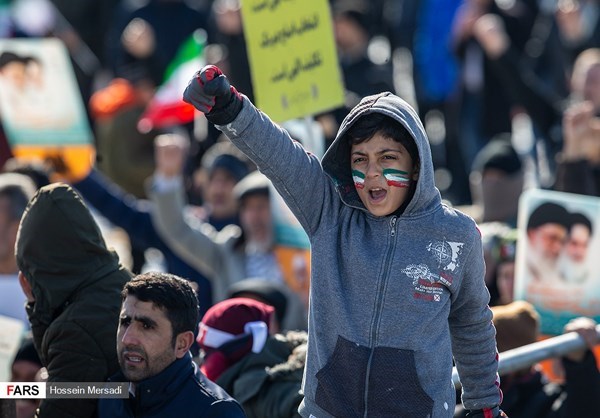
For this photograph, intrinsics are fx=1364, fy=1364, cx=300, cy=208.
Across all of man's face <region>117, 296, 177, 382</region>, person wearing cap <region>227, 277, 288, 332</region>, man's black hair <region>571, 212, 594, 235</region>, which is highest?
man's face <region>117, 296, 177, 382</region>

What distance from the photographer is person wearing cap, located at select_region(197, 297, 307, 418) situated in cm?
485

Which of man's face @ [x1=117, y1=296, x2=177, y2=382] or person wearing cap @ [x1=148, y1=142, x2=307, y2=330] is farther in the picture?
person wearing cap @ [x1=148, y1=142, x2=307, y2=330]

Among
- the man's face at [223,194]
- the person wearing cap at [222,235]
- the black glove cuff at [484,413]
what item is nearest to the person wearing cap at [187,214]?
the man's face at [223,194]

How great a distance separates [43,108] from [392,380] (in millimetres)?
5046

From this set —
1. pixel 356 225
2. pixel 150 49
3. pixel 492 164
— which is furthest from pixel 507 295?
pixel 150 49

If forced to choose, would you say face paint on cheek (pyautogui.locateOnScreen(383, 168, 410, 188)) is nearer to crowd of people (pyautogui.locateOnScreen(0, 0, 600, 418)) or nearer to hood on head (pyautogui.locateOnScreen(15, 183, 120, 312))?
crowd of people (pyautogui.locateOnScreen(0, 0, 600, 418))

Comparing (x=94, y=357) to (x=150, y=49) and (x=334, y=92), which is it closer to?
(x=334, y=92)

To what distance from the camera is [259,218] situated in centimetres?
761

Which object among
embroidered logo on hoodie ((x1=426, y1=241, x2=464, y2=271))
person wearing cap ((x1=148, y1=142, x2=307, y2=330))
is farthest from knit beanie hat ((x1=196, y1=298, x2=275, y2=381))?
person wearing cap ((x1=148, y1=142, x2=307, y2=330))

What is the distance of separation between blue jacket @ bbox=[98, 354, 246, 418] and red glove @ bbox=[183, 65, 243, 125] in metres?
0.79

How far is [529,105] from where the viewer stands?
938 cm

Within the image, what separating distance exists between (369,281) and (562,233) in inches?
92.8

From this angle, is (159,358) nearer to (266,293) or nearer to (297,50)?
(297,50)

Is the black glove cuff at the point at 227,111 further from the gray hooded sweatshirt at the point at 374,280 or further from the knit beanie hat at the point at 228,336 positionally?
the knit beanie hat at the point at 228,336
